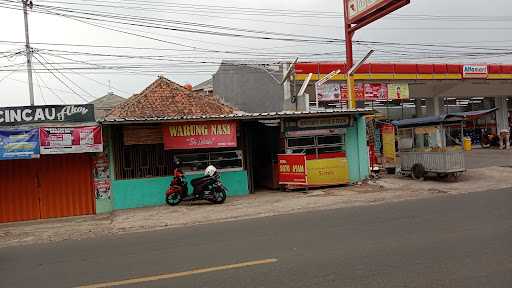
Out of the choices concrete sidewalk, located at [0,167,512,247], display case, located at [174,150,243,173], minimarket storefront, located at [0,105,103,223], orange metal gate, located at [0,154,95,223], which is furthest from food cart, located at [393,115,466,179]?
orange metal gate, located at [0,154,95,223]

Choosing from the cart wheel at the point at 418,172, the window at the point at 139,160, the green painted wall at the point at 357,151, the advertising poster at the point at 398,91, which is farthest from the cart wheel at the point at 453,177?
the advertising poster at the point at 398,91

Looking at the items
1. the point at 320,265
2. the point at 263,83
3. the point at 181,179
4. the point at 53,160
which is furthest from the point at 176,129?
the point at 263,83

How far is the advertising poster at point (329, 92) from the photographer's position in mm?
26266

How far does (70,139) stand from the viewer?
1397cm

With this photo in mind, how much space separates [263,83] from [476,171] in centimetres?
1334

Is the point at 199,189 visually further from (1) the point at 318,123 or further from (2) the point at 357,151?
(2) the point at 357,151

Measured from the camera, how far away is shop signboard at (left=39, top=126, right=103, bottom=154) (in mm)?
13719

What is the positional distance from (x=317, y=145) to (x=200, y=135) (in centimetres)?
441

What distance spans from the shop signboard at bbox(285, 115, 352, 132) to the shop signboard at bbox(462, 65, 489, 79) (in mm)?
15623

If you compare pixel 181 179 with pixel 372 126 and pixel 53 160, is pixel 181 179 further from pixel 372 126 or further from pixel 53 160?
pixel 372 126

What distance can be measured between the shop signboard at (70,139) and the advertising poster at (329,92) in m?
14.6

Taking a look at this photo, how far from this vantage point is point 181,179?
48.1 ft

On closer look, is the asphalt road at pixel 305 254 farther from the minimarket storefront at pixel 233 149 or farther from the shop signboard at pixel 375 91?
the shop signboard at pixel 375 91

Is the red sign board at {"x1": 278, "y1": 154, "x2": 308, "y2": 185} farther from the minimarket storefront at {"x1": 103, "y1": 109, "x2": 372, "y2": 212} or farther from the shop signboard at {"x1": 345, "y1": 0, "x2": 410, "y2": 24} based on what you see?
the shop signboard at {"x1": 345, "y1": 0, "x2": 410, "y2": 24}
